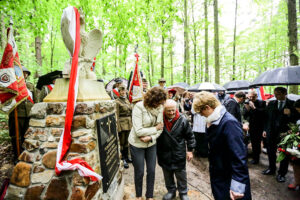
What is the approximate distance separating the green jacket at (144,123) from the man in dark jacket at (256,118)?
3.61 meters

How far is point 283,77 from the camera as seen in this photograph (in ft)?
10.8

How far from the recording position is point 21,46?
25.5ft

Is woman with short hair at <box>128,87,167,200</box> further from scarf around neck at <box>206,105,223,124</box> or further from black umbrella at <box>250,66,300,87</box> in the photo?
black umbrella at <box>250,66,300,87</box>

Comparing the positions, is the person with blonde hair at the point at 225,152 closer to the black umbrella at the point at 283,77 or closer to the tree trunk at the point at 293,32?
the black umbrella at the point at 283,77

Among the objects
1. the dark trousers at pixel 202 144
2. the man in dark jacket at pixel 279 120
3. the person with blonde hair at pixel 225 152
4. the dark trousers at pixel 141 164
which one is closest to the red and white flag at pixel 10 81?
the dark trousers at pixel 141 164

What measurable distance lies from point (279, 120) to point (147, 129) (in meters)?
3.43

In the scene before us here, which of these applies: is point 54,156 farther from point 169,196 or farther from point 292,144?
point 292,144

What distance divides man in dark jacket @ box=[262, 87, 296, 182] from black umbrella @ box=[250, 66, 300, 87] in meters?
0.43

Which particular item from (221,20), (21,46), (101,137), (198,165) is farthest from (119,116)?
(221,20)

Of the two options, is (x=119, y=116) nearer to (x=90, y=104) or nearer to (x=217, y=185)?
(x=90, y=104)

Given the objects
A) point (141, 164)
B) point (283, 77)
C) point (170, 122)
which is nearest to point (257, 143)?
point (283, 77)

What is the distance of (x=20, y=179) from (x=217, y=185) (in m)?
2.40

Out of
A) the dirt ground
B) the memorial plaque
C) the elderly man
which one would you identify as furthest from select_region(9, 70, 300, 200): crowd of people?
the memorial plaque

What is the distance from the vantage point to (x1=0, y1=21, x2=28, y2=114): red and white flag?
221 centimetres
